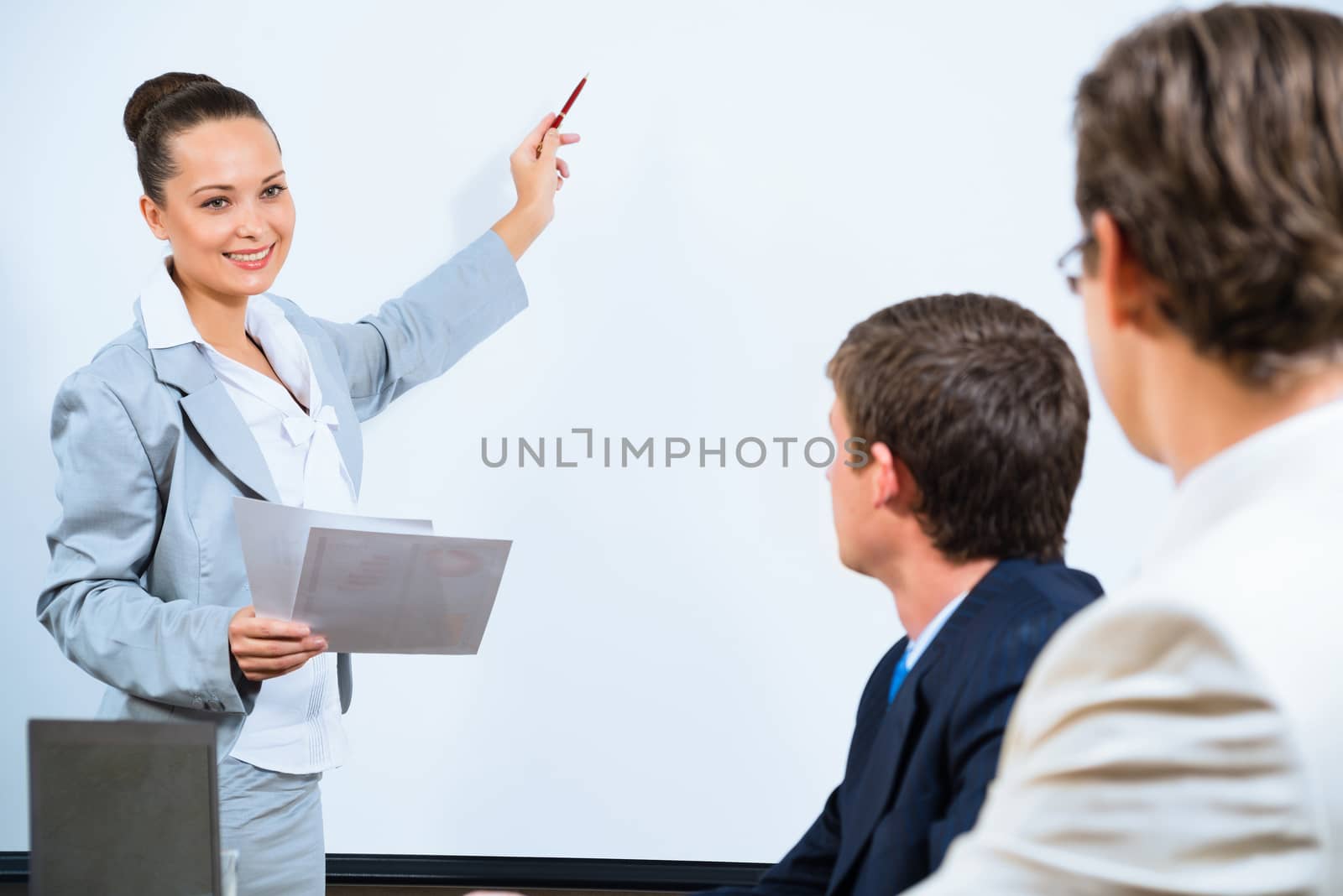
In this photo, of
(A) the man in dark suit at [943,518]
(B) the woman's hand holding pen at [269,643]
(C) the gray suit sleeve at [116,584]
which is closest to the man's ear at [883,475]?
(A) the man in dark suit at [943,518]

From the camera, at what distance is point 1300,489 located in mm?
487

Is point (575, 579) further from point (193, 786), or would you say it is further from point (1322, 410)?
point (1322, 410)

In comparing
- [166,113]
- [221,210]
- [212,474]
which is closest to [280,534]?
[212,474]

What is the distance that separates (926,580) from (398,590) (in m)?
0.58

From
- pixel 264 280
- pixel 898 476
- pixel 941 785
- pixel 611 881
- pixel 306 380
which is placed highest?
pixel 264 280

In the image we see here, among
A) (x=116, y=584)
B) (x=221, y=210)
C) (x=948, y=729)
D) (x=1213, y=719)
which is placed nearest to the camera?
(x=1213, y=719)

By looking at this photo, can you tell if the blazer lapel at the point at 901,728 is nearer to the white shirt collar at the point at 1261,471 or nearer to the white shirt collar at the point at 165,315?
the white shirt collar at the point at 1261,471

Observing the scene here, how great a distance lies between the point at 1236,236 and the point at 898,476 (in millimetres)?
599

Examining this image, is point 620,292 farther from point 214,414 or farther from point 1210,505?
point 1210,505

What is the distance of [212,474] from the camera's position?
4.92 ft

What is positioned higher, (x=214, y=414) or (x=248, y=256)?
(x=248, y=256)

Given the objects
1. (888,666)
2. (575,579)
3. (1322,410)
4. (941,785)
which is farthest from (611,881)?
(1322,410)

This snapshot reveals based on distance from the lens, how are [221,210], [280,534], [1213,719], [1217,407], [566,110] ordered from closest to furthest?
[1213,719] → [1217,407] → [280,534] → [221,210] → [566,110]

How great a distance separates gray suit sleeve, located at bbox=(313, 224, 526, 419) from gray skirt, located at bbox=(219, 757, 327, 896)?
1.77 feet
